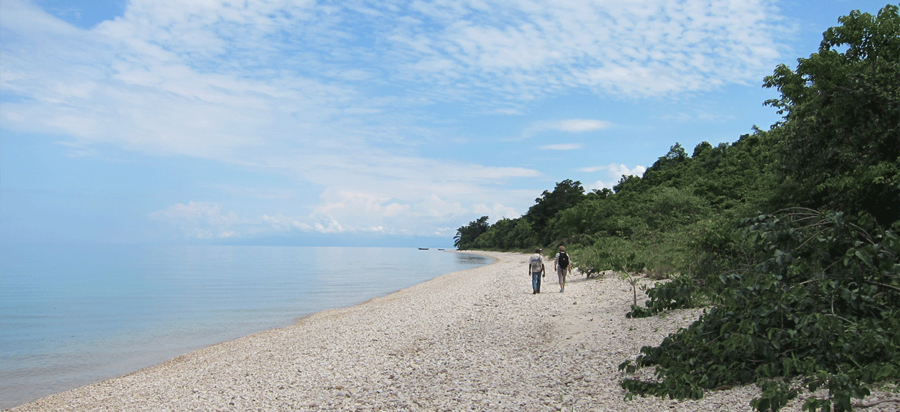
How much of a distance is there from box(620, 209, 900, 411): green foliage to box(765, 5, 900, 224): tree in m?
8.01

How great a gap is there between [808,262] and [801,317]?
2.83ft

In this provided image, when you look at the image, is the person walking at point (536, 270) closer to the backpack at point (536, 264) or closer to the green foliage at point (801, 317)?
the backpack at point (536, 264)

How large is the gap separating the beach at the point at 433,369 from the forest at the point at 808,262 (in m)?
0.41

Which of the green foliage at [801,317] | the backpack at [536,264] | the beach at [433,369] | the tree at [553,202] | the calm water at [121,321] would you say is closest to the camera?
the green foliage at [801,317]

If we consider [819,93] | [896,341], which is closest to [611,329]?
[896,341]

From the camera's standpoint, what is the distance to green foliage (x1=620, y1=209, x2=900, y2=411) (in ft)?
17.7

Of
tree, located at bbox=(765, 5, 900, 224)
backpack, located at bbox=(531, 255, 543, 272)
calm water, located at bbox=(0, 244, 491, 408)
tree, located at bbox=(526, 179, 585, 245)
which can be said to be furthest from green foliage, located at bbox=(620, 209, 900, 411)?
tree, located at bbox=(526, 179, 585, 245)

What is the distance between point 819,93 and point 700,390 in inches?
460

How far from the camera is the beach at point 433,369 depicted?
7.28 meters

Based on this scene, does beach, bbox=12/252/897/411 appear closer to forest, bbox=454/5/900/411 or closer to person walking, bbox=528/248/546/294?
forest, bbox=454/5/900/411

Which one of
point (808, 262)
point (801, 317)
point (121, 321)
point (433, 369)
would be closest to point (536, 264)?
point (433, 369)

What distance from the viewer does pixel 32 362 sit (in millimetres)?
15617

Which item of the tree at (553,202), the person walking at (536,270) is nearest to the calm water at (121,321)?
the person walking at (536,270)

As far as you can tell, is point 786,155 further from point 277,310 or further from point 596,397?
point 277,310
